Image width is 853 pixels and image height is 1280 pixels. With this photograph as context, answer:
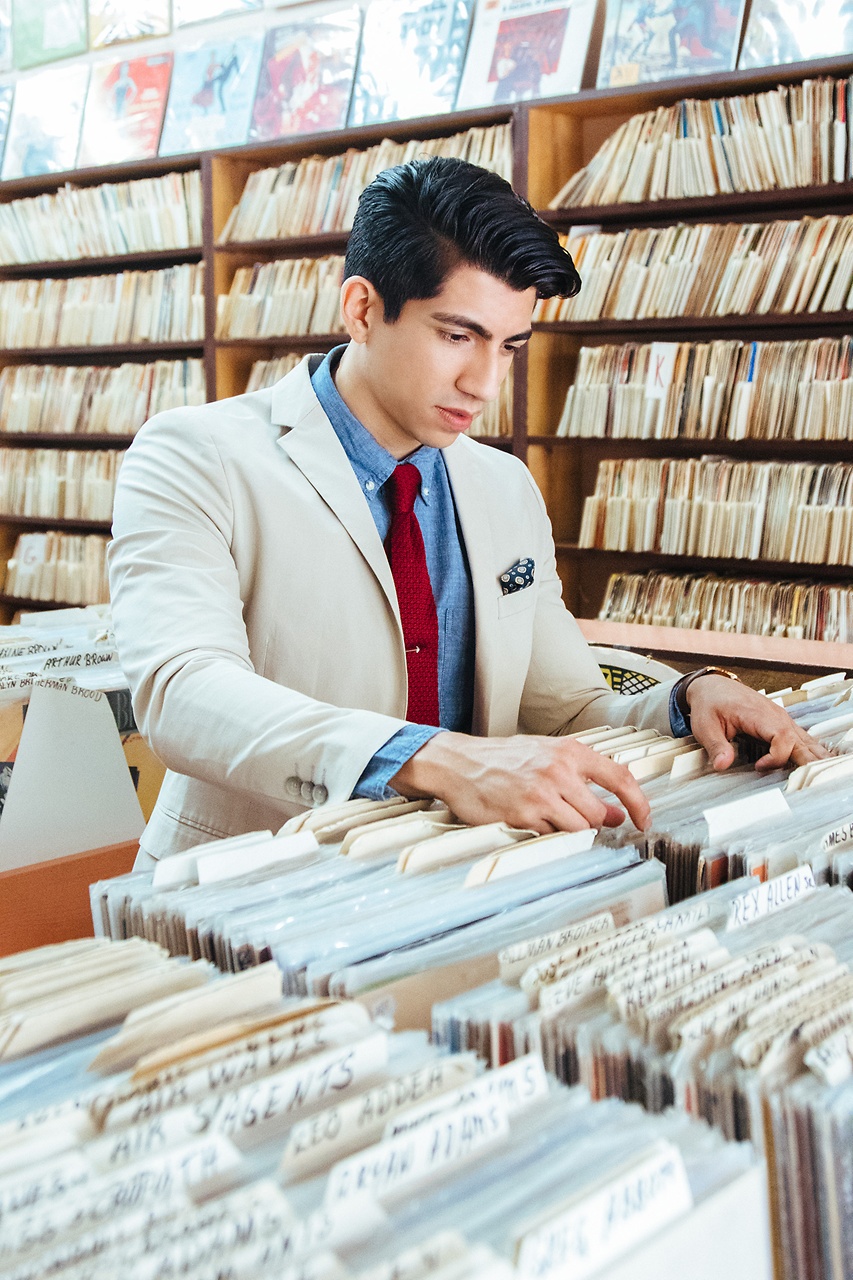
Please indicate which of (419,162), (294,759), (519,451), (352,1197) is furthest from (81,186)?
(352,1197)

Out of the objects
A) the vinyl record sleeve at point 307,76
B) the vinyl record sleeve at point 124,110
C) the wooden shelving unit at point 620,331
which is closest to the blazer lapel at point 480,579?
the wooden shelving unit at point 620,331

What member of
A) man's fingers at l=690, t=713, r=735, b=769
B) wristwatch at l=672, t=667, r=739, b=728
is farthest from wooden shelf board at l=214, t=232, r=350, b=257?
man's fingers at l=690, t=713, r=735, b=769

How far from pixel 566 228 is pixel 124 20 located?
2.44 metres

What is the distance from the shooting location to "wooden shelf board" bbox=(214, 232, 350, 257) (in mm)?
4262

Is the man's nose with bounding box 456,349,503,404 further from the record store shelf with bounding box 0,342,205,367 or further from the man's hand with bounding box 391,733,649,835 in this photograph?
the record store shelf with bounding box 0,342,205,367

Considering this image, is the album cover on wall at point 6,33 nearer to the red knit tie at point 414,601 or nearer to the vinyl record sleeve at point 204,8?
the vinyl record sleeve at point 204,8

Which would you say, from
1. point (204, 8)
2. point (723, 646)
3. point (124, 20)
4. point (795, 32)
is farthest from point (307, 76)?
point (723, 646)

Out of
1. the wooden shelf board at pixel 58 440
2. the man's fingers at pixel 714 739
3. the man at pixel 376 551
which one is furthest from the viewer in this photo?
the wooden shelf board at pixel 58 440

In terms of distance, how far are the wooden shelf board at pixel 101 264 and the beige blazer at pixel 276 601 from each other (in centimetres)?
334

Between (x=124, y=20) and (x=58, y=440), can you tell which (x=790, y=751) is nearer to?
(x=58, y=440)

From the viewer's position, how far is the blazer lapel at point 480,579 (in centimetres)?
160

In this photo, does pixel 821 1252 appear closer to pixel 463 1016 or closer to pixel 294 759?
pixel 463 1016

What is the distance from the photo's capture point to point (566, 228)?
12.8 feet

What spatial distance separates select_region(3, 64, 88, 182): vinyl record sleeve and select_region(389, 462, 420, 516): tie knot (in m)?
4.11
